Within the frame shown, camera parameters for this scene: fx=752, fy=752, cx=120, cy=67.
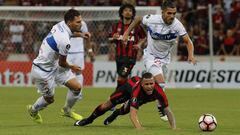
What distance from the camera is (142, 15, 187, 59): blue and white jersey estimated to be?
13719 millimetres

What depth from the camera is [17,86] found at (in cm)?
2498

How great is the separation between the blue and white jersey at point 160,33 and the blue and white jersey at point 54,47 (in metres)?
1.75

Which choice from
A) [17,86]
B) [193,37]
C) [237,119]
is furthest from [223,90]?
[237,119]

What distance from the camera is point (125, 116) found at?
15078 mm

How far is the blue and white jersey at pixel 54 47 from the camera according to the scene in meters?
12.6

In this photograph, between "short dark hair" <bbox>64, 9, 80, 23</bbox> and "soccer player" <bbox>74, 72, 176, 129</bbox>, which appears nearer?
"soccer player" <bbox>74, 72, 176, 129</bbox>

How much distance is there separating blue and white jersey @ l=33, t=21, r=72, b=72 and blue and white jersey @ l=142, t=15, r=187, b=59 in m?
1.75

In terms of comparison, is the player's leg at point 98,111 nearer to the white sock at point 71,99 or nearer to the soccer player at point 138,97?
the soccer player at point 138,97

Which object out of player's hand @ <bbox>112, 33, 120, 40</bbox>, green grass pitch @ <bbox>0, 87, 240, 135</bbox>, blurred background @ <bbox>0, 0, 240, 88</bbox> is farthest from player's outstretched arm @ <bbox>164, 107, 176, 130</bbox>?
blurred background @ <bbox>0, 0, 240, 88</bbox>

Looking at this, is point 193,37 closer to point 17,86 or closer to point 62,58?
point 17,86

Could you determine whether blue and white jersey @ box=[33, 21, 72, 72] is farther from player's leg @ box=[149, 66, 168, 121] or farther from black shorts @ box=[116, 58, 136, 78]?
black shorts @ box=[116, 58, 136, 78]

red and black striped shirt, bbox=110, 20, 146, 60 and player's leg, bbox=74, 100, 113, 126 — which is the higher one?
red and black striped shirt, bbox=110, 20, 146, 60

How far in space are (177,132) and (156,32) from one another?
2.85 metres

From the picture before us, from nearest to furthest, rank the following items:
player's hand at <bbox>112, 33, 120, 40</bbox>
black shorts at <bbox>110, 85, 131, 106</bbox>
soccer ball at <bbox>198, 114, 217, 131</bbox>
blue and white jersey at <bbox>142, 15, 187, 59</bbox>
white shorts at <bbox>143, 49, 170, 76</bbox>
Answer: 1. soccer ball at <bbox>198, 114, 217, 131</bbox>
2. black shorts at <bbox>110, 85, 131, 106</bbox>
3. blue and white jersey at <bbox>142, 15, 187, 59</bbox>
4. white shorts at <bbox>143, 49, 170, 76</bbox>
5. player's hand at <bbox>112, 33, 120, 40</bbox>
